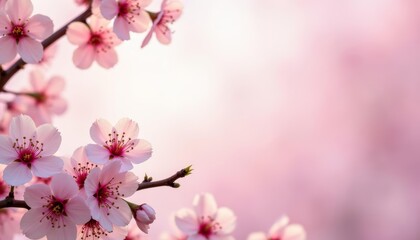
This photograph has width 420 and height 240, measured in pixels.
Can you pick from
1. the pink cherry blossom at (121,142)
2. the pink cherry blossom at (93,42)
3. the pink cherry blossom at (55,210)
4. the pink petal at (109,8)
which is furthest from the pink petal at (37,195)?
the pink cherry blossom at (93,42)

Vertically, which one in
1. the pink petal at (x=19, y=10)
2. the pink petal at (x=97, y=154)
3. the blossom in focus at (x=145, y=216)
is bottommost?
the blossom in focus at (x=145, y=216)

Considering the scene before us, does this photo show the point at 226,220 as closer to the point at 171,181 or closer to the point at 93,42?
the point at 171,181

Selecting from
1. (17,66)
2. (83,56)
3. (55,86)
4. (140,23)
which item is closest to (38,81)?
(55,86)

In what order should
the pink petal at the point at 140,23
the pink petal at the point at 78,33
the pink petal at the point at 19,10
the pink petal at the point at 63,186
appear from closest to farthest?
1. the pink petal at the point at 63,186
2. the pink petal at the point at 19,10
3. the pink petal at the point at 140,23
4. the pink petal at the point at 78,33

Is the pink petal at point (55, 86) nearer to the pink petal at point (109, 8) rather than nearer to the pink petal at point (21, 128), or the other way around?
the pink petal at point (109, 8)

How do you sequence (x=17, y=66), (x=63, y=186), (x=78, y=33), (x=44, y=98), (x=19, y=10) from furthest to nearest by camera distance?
(x=44, y=98)
(x=78, y=33)
(x=17, y=66)
(x=19, y=10)
(x=63, y=186)

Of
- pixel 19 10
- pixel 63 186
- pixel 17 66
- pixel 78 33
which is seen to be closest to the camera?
pixel 63 186
